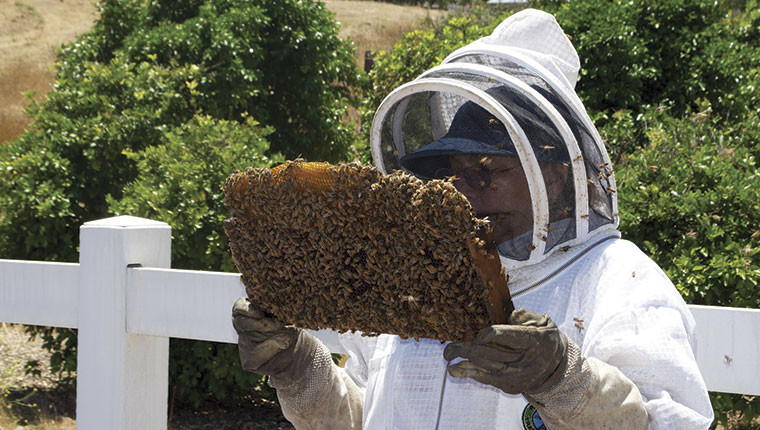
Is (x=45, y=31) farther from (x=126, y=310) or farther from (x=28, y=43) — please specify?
(x=126, y=310)

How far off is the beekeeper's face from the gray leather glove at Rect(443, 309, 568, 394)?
37 centimetres

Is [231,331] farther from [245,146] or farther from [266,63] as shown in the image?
[266,63]

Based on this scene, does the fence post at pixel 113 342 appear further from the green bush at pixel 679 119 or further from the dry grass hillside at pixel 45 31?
the dry grass hillside at pixel 45 31

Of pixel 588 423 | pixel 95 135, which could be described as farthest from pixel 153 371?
pixel 95 135

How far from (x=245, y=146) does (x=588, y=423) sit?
151 inches

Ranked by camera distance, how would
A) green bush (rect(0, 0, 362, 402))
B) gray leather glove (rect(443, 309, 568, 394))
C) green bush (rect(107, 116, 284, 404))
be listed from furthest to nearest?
green bush (rect(0, 0, 362, 402)) → green bush (rect(107, 116, 284, 404)) → gray leather glove (rect(443, 309, 568, 394))

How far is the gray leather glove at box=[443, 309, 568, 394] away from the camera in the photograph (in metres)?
1.29

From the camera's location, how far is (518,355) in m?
1.30

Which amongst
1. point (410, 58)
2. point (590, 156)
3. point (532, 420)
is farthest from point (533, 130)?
Result: point (410, 58)

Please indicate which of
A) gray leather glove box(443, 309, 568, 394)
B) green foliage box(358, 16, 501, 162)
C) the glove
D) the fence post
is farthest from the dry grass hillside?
gray leather glove box(443, 309, 568, 394)

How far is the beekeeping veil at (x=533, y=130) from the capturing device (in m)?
1.62

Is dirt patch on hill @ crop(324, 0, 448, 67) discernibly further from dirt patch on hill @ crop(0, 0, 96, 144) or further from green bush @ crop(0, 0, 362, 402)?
green bush @ crop(0, 0, 362, 402)

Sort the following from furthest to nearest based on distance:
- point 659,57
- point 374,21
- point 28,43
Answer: point 374,21 < point 28,43 < point 659,57

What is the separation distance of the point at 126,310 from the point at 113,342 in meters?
0.14
